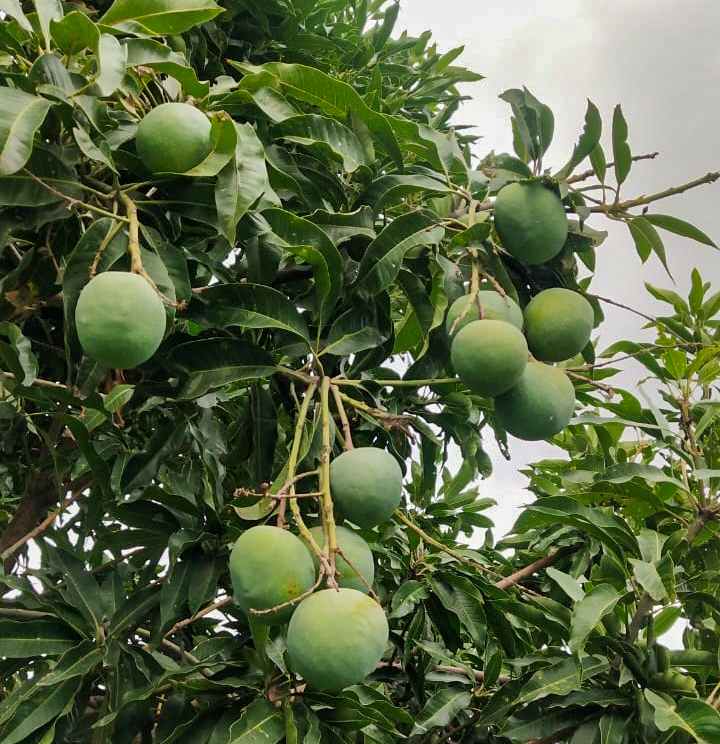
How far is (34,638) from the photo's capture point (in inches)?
64.5

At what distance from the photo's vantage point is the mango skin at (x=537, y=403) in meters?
1.25

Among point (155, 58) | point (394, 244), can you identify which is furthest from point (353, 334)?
point (155, 58)

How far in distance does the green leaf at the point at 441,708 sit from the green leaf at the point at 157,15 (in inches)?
57.2

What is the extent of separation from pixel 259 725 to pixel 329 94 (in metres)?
1.15

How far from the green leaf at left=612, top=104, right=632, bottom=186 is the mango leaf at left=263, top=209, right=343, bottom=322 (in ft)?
1.61

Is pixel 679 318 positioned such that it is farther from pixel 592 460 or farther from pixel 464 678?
pixel 464 678

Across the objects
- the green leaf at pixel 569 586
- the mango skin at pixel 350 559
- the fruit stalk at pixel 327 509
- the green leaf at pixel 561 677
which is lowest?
the green leaf at pixel 561 677

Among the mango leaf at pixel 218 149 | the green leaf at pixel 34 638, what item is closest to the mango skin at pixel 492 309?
the mango leaf at pixel 218 149

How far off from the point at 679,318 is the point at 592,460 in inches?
22.5

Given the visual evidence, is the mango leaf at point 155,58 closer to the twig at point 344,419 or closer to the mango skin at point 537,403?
the twig at point 344,419

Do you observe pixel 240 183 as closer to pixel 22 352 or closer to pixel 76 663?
pixel 22 352

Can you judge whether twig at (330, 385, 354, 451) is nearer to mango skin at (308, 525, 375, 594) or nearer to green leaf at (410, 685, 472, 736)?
mango skin at (308, 525, 375, 594)

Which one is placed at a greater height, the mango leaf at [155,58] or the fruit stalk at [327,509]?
the mango leaf at [155,58]

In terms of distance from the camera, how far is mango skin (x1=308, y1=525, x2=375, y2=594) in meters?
1.09
